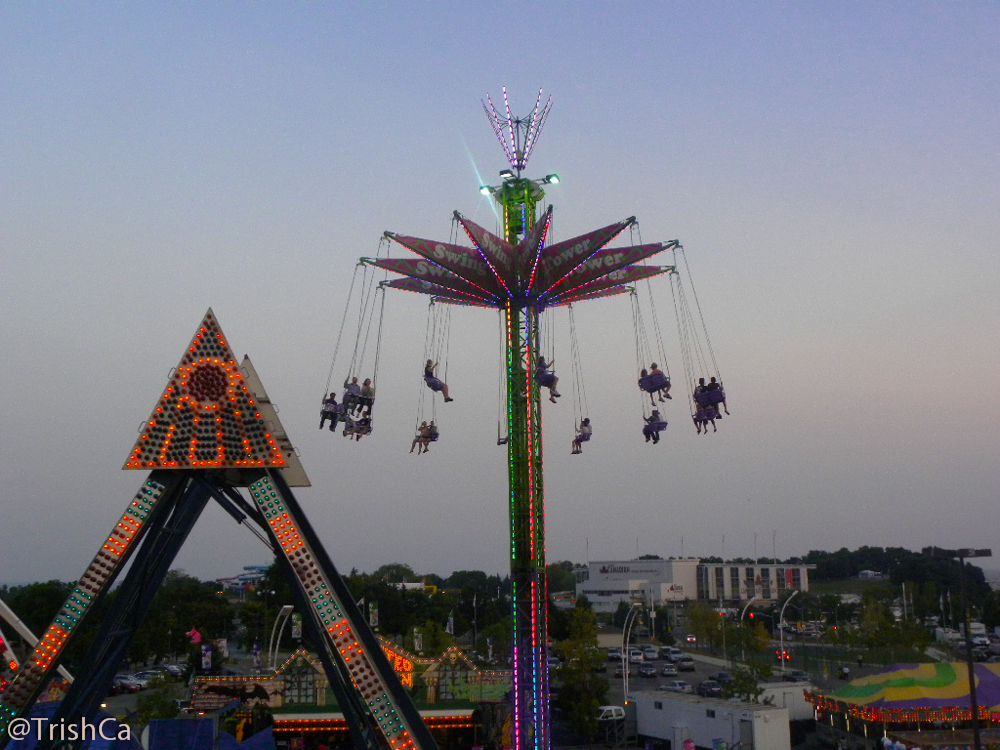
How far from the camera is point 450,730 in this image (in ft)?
123

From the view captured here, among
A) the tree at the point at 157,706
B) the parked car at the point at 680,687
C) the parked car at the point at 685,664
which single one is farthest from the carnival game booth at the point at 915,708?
the parked car at the point at 685,664

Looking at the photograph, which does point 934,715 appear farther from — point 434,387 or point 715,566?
point 715,566

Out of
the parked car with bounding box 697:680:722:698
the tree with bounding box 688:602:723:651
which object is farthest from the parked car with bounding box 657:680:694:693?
the tree with bounding box 688:602:723:651

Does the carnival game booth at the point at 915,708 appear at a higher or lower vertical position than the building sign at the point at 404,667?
lower

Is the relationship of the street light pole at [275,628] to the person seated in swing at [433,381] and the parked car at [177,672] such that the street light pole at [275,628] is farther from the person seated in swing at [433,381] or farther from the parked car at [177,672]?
the person seated in swing at [433,381]

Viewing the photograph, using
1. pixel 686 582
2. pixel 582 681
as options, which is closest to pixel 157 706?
pixel 582 681

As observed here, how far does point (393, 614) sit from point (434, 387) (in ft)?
180

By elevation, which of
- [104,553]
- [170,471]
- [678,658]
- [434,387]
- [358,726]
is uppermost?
[434,387]

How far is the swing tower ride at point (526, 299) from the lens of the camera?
20.6 metres

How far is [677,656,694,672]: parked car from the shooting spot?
64500 mm

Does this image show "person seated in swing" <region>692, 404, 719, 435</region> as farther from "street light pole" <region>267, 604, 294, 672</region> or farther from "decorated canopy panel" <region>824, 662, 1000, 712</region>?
"street light pole" <region>267, 604, 294, 672</region>

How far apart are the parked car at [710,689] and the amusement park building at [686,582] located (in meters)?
70.0

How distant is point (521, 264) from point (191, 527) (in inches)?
351

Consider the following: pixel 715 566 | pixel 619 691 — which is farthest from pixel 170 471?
pixel 715 566
